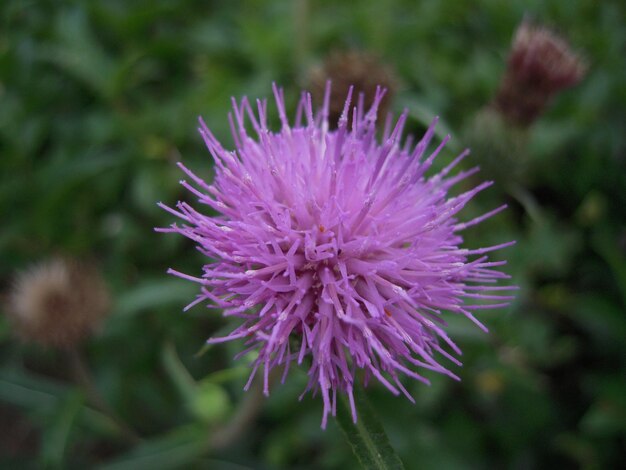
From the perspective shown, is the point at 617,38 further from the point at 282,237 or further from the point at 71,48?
the point at 71,48

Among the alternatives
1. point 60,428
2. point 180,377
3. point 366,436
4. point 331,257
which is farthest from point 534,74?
point 60,428

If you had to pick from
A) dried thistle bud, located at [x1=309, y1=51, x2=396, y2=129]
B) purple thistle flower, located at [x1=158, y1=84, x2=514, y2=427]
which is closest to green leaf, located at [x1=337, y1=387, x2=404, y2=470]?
purple thistle flower, located at [x1=158, y1=84, x2=514, y2=427]

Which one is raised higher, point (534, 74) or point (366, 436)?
point (534, 74)

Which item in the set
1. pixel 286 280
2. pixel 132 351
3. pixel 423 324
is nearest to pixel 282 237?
pixel 286 280

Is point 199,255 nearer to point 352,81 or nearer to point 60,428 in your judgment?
point 60,428

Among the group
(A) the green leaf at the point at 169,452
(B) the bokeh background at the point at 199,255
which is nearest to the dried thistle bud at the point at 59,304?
(B) the bokeh background at the point at 199,255

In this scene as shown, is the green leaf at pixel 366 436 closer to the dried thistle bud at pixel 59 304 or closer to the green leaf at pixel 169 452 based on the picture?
the green leaf at pixel 169 452
